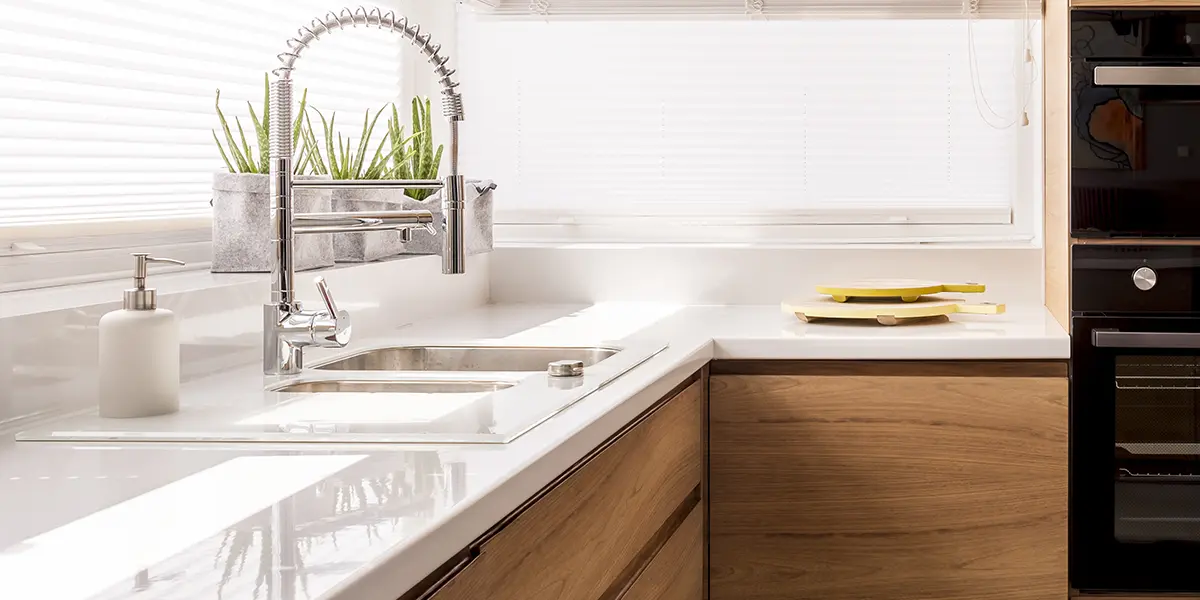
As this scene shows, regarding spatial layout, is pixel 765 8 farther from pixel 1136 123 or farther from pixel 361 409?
pixel 361 409

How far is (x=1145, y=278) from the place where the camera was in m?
2.47

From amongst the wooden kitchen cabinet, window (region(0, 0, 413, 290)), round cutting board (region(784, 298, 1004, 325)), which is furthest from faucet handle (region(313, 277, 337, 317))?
round cutting board (region(784, 298, 1004, 325))

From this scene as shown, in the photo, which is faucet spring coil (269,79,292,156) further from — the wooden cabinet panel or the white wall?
the white wall

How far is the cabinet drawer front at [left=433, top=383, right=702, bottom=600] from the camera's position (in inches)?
41.8

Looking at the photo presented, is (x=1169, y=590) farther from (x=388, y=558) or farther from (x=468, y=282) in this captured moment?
(x=388, y=558)

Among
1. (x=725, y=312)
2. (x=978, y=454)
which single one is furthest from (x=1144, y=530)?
(x=725, y=312)

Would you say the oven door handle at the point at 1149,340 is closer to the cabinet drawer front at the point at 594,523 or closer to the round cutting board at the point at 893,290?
the round cutting board at the point at 893,290

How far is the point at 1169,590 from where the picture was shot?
2.42 m

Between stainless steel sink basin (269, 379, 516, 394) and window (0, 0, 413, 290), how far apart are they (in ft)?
1.31

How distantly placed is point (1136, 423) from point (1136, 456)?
63 millimetres

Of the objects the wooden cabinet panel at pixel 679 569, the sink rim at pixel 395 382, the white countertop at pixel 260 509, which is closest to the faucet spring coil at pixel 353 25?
the sink rim at pixel 395 382

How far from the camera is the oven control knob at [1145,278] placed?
2.47 metres

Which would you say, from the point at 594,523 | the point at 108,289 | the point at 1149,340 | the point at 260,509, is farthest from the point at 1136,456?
the point at 260,509

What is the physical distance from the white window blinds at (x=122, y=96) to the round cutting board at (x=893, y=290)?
1165mm
